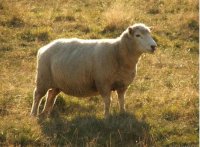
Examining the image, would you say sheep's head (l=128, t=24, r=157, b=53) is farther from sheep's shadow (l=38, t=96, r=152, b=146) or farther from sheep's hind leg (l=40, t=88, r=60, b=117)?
sheep's hind leg (l=40, t=88, r=60, b=117)

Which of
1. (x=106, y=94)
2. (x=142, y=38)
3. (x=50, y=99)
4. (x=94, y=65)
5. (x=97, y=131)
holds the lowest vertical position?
(x=97, y=131)

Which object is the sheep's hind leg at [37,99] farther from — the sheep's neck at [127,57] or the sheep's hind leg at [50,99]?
the sheep's neck at [127,57]

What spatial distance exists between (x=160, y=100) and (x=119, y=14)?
6.40m

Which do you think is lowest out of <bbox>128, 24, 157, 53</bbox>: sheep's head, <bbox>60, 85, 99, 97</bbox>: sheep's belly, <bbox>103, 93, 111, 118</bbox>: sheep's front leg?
<bbox>103, 93, 111, 118</bbox>: sheep's front leg

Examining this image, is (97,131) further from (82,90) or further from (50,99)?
(50,99)

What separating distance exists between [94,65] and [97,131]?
4.52 ft

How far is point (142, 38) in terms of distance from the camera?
853 centimetres

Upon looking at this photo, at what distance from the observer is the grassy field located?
7508mm

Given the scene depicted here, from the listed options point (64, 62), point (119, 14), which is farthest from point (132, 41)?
point (119, 14)

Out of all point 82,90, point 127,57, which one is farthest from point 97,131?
point 127,57

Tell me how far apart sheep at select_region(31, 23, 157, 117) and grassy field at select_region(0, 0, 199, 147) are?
0.42 metres

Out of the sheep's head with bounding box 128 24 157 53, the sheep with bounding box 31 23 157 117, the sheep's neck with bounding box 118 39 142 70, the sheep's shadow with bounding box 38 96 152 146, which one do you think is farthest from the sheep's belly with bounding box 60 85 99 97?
the sheep's head with bounding box 128 24 157 53

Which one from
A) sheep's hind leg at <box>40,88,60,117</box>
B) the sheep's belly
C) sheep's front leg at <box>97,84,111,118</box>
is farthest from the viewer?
sheep's hind leg at <box>40,88,60,117</box>

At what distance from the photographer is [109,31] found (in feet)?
48.3
